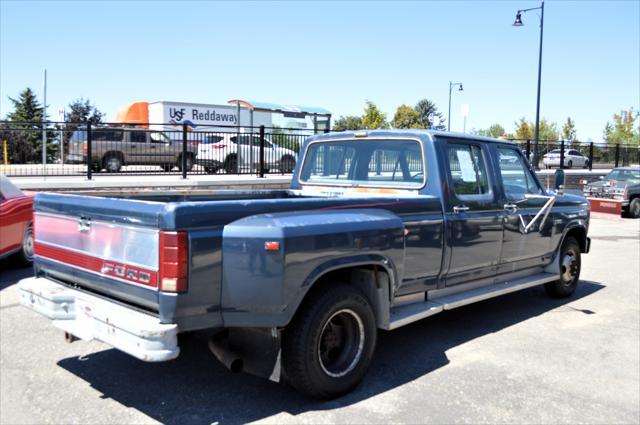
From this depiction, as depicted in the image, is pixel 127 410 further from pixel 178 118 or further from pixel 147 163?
pixel 178 118

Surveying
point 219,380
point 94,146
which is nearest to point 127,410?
point 219,380

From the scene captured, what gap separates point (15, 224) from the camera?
7.54 m

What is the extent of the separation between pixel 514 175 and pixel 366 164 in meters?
1.66

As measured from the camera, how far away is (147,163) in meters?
13.7

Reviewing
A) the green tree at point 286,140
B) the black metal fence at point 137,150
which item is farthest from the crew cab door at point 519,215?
the green tree at point 286,140

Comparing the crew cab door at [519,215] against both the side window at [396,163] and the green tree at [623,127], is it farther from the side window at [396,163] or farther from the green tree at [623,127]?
the green tree at [623,127]

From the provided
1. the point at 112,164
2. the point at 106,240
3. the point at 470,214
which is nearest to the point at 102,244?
the point at 106,240

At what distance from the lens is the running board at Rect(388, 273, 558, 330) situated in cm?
446

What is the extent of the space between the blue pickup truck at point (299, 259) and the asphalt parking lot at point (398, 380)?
342mm

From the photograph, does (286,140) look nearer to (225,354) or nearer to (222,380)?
(222,380)

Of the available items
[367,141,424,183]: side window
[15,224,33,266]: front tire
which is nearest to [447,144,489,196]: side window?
[367,141,424,183]: side window

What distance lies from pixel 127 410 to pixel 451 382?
7.70ft

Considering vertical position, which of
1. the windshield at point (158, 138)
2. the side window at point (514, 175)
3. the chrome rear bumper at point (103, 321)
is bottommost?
the chrome rear bumper at point (103, 321)

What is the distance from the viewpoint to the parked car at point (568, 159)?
25.9 meters
